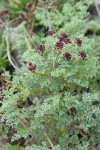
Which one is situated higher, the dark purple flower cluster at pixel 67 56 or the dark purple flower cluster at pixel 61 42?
→ the dark purple flower cluster at pixel 61 42

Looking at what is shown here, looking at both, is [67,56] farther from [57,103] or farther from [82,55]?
[57,103]

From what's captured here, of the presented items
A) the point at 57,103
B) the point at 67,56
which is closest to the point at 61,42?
the point at 67,56

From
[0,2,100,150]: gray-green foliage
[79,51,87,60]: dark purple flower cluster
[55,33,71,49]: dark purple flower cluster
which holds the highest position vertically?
[55,33,71,49]: dark purple flower cluster

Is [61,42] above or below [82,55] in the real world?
above

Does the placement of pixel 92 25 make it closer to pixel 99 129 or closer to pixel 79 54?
pixel 79 54

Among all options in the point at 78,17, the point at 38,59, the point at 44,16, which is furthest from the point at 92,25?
the point at 38,59

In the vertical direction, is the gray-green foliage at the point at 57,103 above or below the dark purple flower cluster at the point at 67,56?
below

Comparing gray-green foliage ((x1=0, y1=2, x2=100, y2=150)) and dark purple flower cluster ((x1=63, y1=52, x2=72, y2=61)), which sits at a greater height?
dark purple flower cluster ((x1=63, y1=52, x2=72, y2=61))

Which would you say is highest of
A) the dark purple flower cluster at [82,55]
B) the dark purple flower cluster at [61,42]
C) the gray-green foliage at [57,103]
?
the dark purple flower cluster at [61,42]

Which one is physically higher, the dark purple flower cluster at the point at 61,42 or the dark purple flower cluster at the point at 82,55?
the dark purple flower cluster at the point at 61,42
